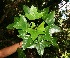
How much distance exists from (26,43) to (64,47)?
3206mm

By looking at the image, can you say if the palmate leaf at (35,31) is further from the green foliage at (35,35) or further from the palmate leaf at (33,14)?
the palmate leaf at (33,14)

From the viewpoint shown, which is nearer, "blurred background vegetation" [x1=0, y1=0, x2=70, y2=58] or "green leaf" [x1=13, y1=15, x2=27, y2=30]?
"green leaf" [x1=13, y1=15, x2=27, y2=30]

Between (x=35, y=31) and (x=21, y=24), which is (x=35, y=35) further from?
(x=21, y=24)

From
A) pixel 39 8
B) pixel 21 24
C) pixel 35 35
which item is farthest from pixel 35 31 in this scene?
pixel 39 8

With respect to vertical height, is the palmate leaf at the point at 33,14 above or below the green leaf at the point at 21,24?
above

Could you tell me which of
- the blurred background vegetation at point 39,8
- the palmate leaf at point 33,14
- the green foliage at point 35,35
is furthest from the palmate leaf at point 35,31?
the blurred background vegetation at point 39,8

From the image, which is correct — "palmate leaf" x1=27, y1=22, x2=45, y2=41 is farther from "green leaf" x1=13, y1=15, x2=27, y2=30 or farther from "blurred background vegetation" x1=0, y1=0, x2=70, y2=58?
"blurred background vegetation" x1=0, y1=0, x2=70, y2=58

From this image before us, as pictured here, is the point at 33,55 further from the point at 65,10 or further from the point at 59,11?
the point at 65,10

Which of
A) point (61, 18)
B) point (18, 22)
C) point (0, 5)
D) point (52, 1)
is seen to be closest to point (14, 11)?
point (0, 5)

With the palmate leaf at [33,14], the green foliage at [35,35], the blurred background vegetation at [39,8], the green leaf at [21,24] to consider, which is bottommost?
the green foliage at [35,35]

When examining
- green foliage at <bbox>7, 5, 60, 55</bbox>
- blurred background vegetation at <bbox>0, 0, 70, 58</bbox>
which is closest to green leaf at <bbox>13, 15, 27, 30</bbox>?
green foliage at <bbox>7, 5, 60, 55</bbox>

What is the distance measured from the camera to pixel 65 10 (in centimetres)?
561

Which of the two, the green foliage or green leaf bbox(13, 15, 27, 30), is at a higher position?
green leaf bbox(13, 15, 27, 30)

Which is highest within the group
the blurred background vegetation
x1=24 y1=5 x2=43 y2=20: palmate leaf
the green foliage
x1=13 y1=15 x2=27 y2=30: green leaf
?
the blurred background vegetation
